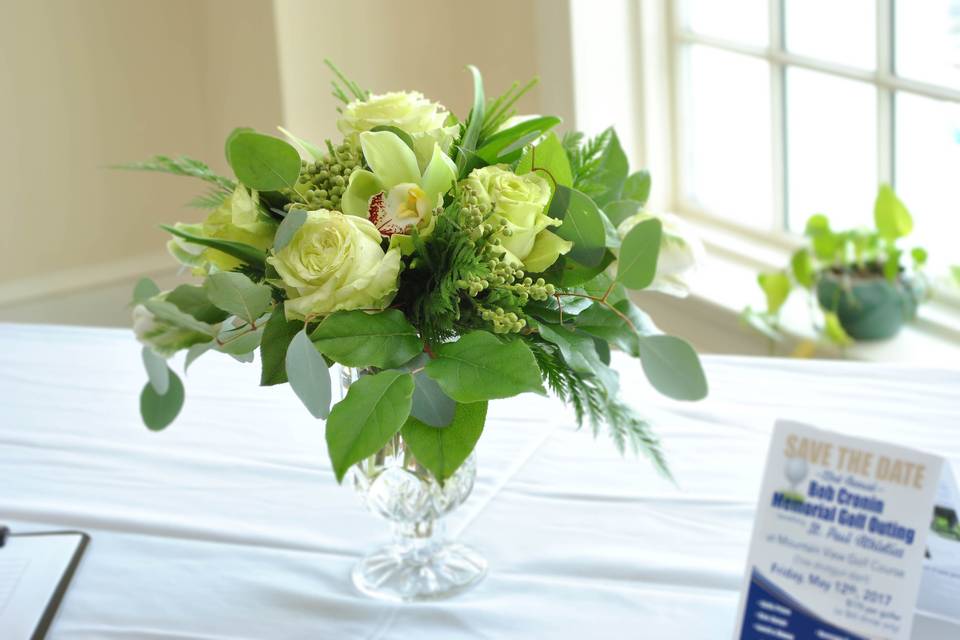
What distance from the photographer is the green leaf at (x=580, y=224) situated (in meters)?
0.85

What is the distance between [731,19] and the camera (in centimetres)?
238

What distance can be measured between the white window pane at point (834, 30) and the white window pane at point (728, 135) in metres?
0.11

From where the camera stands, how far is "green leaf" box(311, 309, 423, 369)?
788 millimetres

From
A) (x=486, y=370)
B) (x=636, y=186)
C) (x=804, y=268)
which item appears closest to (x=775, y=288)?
(x=804, y=268)

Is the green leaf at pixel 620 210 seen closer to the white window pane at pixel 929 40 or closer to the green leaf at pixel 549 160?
the green leaf at pixel 549 160

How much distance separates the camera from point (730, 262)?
8.02ft

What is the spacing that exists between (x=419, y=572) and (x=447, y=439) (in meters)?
0.21

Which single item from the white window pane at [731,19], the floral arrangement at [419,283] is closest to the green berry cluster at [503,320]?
the floral arrangement at [419,283]

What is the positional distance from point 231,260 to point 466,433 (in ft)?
0.70

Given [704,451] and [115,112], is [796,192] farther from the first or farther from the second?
[115,112]

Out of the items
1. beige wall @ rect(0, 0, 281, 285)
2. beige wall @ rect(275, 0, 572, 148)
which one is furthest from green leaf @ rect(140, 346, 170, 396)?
beige wall @ rect(0, 0, 281, 285)

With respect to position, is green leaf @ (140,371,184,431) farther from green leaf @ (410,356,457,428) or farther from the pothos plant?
the pothos plant

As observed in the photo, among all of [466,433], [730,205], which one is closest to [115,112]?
[730,205]

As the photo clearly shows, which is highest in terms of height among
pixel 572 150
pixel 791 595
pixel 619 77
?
pixel 619 77
